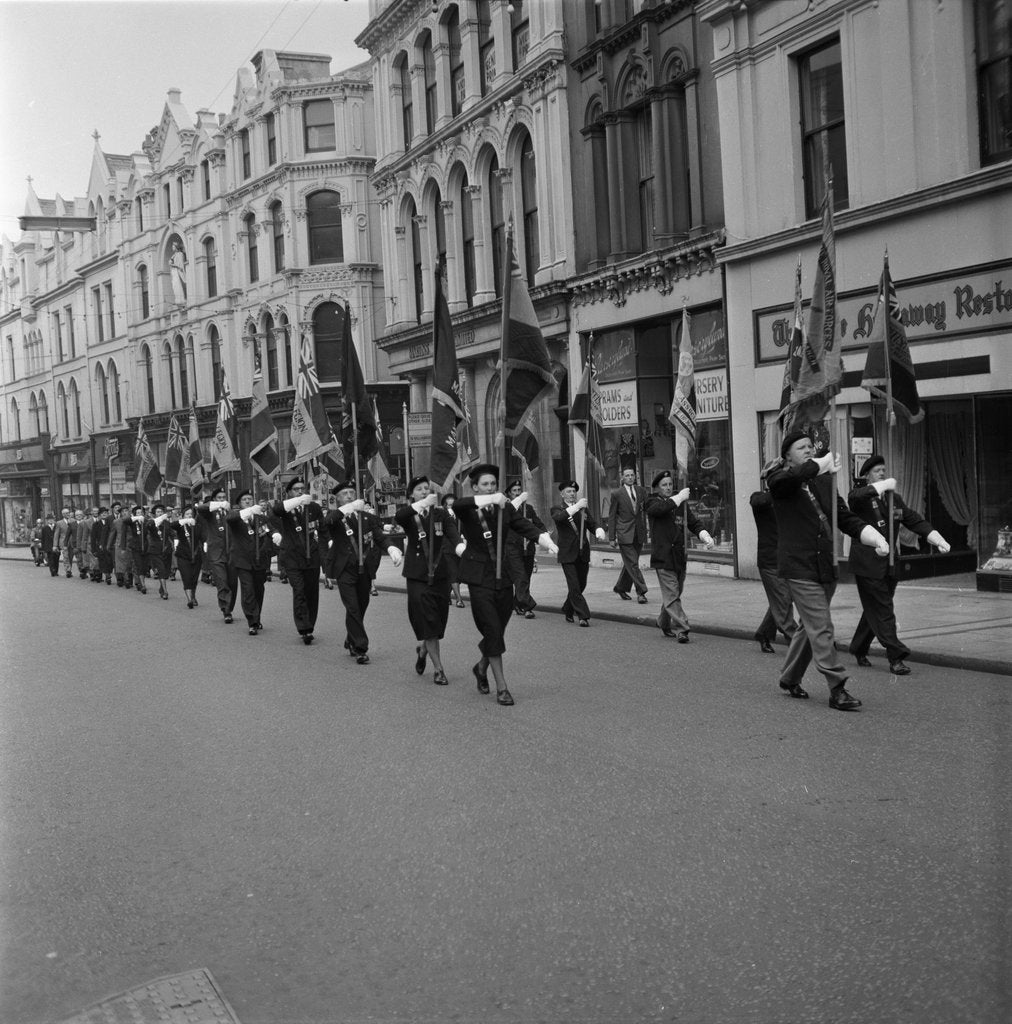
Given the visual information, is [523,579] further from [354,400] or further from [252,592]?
[252,592]

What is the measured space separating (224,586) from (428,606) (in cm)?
731

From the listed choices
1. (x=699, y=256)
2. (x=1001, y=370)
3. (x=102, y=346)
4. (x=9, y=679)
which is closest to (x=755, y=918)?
(x=9, y=679)

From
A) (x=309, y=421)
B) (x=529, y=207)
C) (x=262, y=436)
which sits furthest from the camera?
(x=529, y=207)

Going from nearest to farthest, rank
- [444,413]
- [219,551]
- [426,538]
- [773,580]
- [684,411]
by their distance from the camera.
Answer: [426,538], [773,580], [444,413], [684,411], [219,551]

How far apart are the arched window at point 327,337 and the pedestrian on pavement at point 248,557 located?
22.6 m

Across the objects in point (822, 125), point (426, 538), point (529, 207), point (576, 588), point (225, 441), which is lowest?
point (576, 588)

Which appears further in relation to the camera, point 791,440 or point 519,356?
point 519,356

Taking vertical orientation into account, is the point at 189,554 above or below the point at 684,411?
below

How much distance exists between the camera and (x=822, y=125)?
55.7 ft

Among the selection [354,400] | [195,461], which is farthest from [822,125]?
[195,461]

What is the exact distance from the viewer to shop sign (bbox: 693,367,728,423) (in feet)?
63.2

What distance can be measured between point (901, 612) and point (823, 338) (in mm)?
3495

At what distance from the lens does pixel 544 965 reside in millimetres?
4262

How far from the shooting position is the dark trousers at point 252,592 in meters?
15.5
